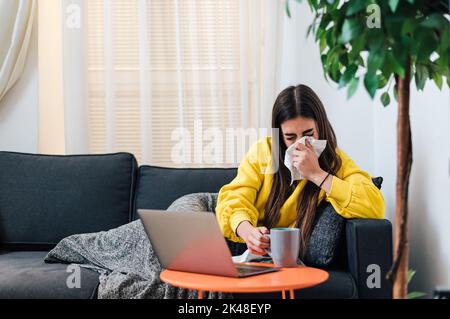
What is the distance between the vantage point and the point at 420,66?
58.9 inches

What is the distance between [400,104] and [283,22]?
1.80m

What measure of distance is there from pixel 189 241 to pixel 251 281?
0.57 feet

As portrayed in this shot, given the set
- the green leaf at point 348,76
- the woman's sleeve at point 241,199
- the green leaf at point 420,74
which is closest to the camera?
the green leaf at point 348,76

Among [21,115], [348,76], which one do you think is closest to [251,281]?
[348,76]

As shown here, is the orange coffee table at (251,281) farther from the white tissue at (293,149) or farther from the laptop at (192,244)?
the white tissue at (293,149)

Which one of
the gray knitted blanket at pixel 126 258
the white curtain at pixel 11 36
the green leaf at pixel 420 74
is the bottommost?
the gray knitted blanket at pixel 126 258

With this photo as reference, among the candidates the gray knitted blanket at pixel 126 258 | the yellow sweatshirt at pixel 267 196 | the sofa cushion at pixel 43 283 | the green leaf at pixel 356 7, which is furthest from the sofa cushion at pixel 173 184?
the green leaf at pixel 356 7

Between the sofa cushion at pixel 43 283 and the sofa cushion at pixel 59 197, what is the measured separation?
404mm

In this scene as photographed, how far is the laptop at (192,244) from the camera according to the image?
53.4 inches

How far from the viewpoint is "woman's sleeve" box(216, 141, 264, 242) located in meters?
1.93

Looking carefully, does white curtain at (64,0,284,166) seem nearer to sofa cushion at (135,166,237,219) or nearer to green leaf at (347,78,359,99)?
sofa cushion at (135,166,237,219)

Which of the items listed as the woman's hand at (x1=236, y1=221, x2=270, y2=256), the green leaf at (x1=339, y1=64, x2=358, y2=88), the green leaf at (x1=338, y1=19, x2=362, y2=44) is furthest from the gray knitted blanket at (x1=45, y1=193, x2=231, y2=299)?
the green leaf at (x1=338, y1=19, x2=362, y2=44)

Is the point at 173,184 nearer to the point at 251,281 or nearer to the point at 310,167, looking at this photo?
the point at 310,167
